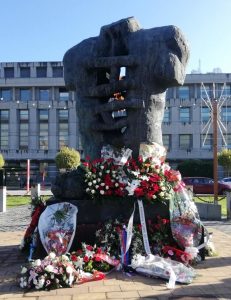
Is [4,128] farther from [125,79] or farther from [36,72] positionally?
[125,79]

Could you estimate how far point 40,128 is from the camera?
59281 mm

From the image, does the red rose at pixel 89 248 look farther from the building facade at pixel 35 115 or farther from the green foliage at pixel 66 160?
the building facade at pixel 35 115

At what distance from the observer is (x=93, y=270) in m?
6.32

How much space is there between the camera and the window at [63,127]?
194ft

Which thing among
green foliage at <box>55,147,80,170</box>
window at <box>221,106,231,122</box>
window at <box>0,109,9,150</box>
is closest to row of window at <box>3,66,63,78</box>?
window at <box>0,109,9,150</box>

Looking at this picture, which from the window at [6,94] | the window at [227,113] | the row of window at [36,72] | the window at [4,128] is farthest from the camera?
the window at [6,94]

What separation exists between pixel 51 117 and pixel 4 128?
21.1ft

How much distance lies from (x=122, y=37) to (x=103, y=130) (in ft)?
6.04

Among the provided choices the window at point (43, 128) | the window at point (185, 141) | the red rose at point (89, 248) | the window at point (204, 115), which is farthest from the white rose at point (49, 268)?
the window at point (43, 128)

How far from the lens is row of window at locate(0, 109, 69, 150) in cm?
5912

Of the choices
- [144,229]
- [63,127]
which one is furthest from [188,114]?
[144,229]

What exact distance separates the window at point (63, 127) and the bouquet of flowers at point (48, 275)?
175 feet

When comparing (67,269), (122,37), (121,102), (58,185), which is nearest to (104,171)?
(58,185)

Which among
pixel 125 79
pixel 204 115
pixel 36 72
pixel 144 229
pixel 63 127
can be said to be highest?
pixel 36 72
